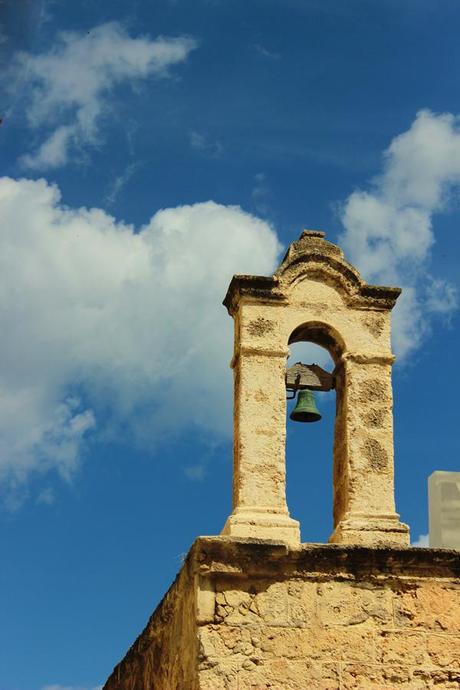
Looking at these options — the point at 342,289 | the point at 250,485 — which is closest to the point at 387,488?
the point at 250,485

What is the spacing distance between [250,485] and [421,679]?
161 centimetres

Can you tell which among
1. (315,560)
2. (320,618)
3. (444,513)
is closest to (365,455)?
(315,560)

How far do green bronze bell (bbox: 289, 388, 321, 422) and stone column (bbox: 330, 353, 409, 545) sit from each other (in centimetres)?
21

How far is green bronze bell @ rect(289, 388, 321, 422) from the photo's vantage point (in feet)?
27.9

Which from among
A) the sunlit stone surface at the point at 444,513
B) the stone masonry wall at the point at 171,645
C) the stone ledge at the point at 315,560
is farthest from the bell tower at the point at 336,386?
the sunlit stone surface at the point at 444,513

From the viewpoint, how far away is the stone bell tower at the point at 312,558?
7.26 meters

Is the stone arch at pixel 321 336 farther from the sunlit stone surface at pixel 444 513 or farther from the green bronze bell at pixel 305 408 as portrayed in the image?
the sunlit stone surface at pixel 444 513

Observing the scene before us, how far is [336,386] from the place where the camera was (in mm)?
8492

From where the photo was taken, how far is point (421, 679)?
7.37 metres

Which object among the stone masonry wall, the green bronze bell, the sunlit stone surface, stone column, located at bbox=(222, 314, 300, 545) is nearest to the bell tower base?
stone column, located at bbox=(222, 314, 300, 545)

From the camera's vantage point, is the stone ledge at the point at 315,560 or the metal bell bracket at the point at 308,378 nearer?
the stone ledge at the point at 315,560

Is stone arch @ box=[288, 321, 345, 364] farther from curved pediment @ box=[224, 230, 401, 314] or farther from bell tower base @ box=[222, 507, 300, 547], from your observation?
bell tower base @ box=[222, 507, 300, 547]

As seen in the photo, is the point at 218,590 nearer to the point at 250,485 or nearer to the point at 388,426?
the point at 250,485

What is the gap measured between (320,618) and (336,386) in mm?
1806
